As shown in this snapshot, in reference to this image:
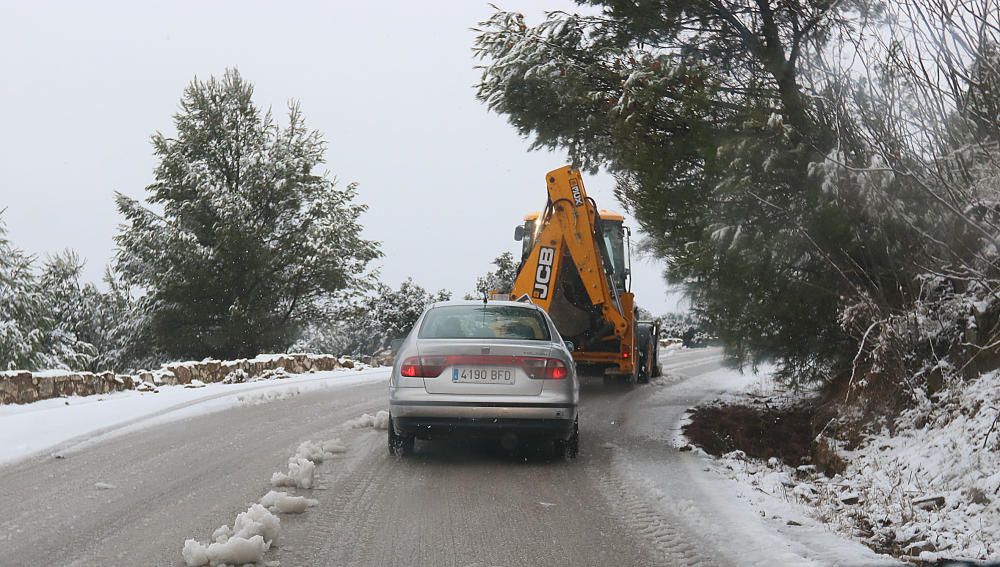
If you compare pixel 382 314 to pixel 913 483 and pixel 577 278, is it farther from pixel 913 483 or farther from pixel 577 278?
pixel 913 483

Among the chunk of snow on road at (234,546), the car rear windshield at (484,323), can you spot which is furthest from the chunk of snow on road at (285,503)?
the car rear windshield at (484,323)

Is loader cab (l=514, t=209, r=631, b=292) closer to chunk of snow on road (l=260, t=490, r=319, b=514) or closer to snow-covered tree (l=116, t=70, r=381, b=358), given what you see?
chunk of snow on road (l=260, t=490, r=319, b=514)

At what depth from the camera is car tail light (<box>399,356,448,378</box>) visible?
7.82 m

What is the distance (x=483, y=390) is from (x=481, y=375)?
5.2 inches

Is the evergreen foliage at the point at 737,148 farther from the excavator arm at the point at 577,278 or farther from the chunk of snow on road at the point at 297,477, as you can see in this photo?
the chunk of snow on road at the point at 297,477

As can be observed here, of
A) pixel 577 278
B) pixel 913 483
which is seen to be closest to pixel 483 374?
pixel 913 483

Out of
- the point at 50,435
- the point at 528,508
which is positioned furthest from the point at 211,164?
Answer: the point at 528,508

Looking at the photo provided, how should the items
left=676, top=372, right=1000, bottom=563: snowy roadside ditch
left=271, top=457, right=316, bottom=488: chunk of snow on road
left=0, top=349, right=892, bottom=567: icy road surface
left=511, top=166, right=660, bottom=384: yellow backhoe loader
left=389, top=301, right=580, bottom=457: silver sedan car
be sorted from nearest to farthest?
left=0, top=349, right=892, bottom=567: icy road surface → left=676, top=372, right=1000, bottom=563: snowy roadside ditch → left=271, top=457, right=316, bottom=488: chunk of snow on road → left=389, top=301, right=580, bottom=457: silver sedan car → left=511, top=166, right=660, bottom=384: yellow backhoe loader

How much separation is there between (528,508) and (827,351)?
568cm

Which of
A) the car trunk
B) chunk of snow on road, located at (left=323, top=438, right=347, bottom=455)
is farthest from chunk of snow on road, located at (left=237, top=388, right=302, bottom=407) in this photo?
the car trunk

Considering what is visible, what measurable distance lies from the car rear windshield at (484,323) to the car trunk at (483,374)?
456 millimetres

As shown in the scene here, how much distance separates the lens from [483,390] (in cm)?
776

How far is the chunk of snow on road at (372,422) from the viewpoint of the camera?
10297 millimetres

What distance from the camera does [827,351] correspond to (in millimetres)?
10547
